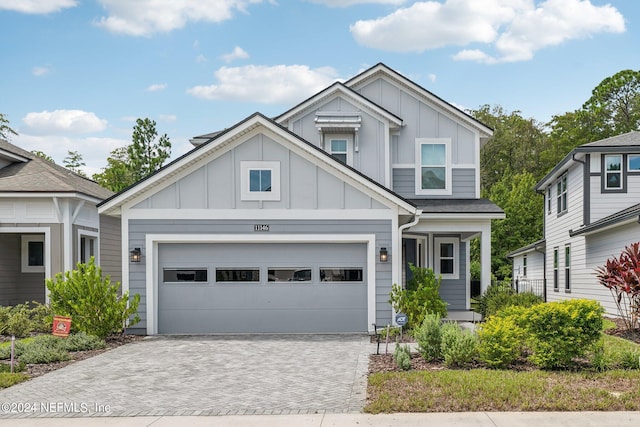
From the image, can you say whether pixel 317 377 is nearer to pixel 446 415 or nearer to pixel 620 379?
pixel 446 415

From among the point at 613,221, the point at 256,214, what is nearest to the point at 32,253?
the point at 256,214

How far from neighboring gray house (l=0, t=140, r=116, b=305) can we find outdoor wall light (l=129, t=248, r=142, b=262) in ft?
10.5

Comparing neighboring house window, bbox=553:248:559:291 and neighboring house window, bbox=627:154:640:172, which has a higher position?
neighboring house window, bbox=627:154:640:172

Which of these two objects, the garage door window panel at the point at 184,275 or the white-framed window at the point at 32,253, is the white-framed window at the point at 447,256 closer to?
the garage door window panel at the point at 184,275

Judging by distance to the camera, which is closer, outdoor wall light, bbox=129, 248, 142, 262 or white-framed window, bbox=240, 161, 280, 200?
outdoor wall light, bbox=129, 248, 142, 262

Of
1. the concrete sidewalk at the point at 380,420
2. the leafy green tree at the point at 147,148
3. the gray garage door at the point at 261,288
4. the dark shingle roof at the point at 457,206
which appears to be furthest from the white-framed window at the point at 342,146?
the leafy green tree at the point at 147,148

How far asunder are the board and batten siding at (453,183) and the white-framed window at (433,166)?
0.15 m

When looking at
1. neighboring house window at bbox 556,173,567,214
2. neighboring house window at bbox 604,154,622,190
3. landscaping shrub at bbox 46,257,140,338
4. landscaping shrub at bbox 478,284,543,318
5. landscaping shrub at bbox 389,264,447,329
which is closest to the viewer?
landscaping shrub at bbox 46,257,140,338

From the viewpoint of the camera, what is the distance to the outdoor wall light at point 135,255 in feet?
49.7

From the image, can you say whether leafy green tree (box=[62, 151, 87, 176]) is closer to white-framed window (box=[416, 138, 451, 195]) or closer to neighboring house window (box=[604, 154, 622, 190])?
white-framed window (box=[416, 138, 451, 195])

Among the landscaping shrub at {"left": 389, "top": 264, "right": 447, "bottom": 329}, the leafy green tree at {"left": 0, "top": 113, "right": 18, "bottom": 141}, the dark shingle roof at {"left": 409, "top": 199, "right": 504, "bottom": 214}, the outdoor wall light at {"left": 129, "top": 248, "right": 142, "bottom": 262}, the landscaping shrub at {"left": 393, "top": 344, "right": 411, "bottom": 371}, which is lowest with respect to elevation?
the landscaping shrub at {"left": 393, "top": 344, "right": 411, "bottom": 371}

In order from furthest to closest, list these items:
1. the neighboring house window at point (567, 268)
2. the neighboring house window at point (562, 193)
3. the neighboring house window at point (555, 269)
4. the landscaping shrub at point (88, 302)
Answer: the neighboring house window at point (555, 269)
the neighboring house window at point (562, 193)
the neighboring house window at point (567, 268)
the landscaping shrub at point (88, 302)

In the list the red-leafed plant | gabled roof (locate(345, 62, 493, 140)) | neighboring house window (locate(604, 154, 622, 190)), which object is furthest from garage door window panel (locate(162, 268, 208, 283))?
neighboring house window (locate(604, 154, 622, 190))

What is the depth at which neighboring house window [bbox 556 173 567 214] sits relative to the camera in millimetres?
24816
